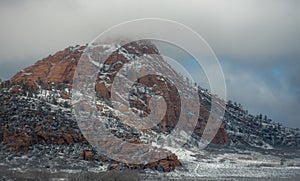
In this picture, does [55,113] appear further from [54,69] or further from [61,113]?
[54,69]

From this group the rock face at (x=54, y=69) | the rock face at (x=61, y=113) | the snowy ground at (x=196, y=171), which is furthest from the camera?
the rock face at (x=54, y=69)

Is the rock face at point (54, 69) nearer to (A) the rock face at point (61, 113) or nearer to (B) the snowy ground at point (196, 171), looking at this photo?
(A) the rock face at point (61, 113)

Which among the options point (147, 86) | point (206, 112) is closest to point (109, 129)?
point (147, 86)

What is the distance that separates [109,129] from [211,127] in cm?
8024

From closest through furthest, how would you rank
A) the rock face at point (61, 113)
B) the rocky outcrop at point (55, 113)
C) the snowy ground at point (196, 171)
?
1. the snowy ground at point (196, 171)
2. the rocky outcrop at point (55, 113)
3. the rock face at point (61, 113)

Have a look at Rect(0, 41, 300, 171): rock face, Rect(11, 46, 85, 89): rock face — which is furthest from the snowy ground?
Rect(11, 46, 85, 89): rock face

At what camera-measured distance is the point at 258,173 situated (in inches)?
3656

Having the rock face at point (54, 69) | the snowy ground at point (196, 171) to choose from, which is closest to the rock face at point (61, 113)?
the rock face at point (54, 69)

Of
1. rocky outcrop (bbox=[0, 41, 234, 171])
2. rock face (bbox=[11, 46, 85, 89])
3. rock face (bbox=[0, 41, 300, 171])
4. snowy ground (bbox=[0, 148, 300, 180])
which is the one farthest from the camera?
rock face (bbox=[11, 46, 85, 89])

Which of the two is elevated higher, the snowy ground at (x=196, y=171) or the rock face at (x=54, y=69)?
the rock face at (x=54, y=69)

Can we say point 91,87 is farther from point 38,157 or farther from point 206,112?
point 38,157

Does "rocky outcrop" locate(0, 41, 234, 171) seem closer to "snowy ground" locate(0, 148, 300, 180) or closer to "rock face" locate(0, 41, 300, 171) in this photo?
"rock face" locate(0, 41, 300, 171)

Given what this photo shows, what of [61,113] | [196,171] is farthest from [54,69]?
[196,171]

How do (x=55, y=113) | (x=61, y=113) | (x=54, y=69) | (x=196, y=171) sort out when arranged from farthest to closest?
1. (x=54, y=69)
2. (x=61, y=113)
3. (x=55, y=113)
4. (x=196, y=171)
